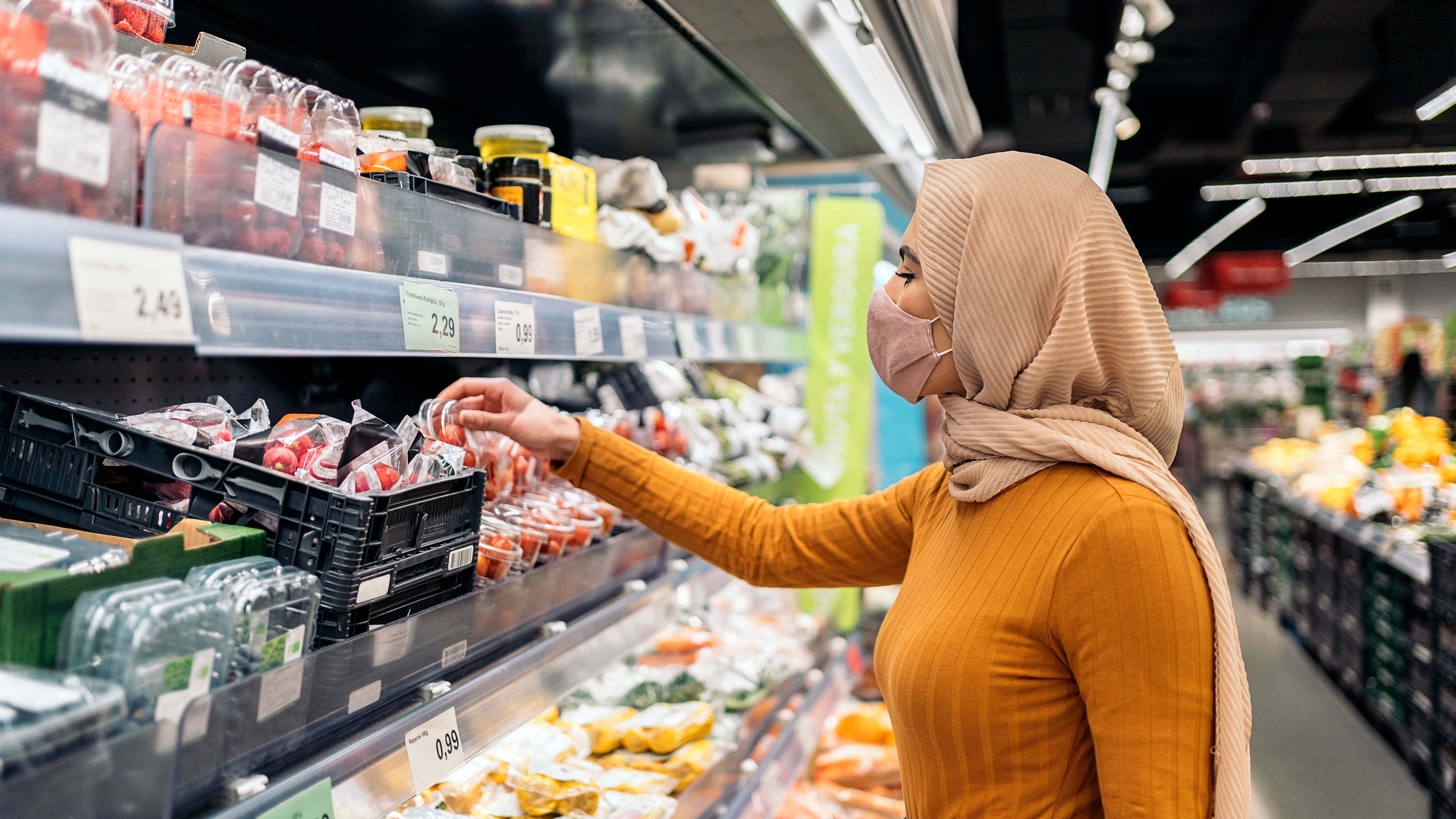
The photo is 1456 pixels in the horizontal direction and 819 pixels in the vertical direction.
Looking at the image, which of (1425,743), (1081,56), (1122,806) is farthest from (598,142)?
(1081,56)

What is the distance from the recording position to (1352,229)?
15969mm

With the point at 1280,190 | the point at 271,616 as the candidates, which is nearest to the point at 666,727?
the point at 271,616

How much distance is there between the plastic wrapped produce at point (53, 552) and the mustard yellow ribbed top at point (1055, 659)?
3.21 ft

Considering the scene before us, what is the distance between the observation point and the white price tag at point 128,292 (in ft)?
2.52

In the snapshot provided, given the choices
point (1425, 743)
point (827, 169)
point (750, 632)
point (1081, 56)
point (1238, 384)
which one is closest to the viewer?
point (750, 632)

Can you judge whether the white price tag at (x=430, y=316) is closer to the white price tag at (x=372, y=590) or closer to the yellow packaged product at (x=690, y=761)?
the white price tag at (x=372, y=590)

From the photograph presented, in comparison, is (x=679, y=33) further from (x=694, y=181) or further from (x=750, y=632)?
(x=750, y=632)

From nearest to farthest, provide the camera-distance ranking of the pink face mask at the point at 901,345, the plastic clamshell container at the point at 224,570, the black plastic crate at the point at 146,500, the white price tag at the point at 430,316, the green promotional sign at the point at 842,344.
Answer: the plastic clamshell container at the point at 224,570, the black plastic crate at the point at 146,500, the white price tag at the point at 430,316, the pink face mask at the point at 901,345, the green promotional sign at the point at 842,344

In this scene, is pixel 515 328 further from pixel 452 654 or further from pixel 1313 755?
pixel 1313 755

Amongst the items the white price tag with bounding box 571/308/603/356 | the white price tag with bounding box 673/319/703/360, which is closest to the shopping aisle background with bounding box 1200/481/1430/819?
the white price tag with bounding box 673/319/703/360

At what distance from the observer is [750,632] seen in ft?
10.5

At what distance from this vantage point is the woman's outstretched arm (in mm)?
1748

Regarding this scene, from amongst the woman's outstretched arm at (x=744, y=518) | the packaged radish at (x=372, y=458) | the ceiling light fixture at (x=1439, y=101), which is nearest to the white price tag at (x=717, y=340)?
the woman's outstretched arm at (x=744, y=518)

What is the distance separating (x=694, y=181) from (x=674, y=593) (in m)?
1.59
